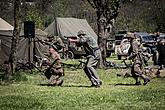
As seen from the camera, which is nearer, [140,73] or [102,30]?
[140,73]

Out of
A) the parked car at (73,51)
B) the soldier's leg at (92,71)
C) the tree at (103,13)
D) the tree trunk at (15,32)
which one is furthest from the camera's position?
the parked car at (73,51)

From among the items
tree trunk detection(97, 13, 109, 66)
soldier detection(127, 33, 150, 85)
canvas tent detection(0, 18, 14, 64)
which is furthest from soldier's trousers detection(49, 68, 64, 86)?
canvas tent detection(0, 18, 14, 64)

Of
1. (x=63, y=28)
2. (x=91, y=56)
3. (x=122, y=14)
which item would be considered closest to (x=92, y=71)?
(x=91, y=56)

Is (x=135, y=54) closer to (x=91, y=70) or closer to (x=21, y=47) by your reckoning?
(x=91, y=70)

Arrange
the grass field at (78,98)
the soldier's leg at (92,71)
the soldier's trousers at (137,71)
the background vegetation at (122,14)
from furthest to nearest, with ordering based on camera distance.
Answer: the background vegetation at (122,14) → the soldier's trousers at (137,71) → the soldier's leg at (92,71) → the grass field at (78,98)

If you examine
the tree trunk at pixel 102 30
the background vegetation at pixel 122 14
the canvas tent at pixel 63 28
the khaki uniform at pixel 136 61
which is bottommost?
the khaki uniform at pixel 136 61

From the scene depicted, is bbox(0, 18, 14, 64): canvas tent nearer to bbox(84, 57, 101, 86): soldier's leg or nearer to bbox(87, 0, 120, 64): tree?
bbox(87, 0, 120, 64): tree

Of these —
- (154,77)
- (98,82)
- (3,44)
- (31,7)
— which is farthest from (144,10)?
(98,82)

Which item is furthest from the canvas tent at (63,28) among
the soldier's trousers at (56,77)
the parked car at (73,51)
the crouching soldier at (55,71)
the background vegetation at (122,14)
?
the soldier's trousers at (56,77)

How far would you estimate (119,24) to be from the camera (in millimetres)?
62406

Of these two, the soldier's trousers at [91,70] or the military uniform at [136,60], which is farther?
the military uniform at [136,60]

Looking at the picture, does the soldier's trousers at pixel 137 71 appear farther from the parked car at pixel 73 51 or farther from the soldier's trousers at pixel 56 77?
the parked car at pixel 73 51

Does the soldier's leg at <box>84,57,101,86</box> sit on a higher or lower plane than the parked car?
lower

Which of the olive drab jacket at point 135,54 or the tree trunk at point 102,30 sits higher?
the tree trunk at point 102,30
